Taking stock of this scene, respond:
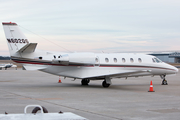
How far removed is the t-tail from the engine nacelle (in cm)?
212

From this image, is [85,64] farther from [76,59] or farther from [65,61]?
[65,61]

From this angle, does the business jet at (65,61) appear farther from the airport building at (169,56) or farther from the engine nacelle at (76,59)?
the airport building at (169,56)

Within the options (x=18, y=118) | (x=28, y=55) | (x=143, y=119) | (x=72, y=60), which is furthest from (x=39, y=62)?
(x=18, y=118)

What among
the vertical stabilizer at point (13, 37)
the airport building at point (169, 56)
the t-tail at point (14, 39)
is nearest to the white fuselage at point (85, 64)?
the t-tail at point (14, 39)

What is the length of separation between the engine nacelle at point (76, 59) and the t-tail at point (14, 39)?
2.12m

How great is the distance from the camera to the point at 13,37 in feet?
66.2

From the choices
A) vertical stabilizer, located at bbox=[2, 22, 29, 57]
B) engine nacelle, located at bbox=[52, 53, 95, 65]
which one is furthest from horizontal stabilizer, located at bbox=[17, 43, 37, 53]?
engine nacelle, located at bbox=[52, 53, 95, 65]

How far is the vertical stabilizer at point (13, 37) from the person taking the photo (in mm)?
20030

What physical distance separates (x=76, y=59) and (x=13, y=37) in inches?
193

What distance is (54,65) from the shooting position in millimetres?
20438

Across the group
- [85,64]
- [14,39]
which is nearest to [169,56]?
[85,64]

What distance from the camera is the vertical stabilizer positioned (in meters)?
20.0

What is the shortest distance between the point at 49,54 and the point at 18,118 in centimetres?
1505

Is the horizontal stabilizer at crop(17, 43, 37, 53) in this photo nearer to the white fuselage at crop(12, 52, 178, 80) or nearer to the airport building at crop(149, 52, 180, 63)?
the white fuselage at crop(12, 52, 178, 80)
